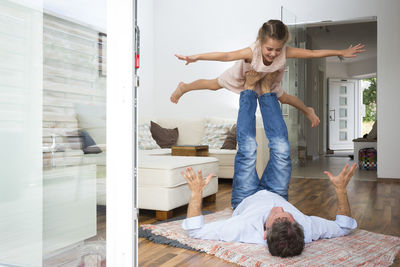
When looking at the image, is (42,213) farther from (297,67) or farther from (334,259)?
(297,67)

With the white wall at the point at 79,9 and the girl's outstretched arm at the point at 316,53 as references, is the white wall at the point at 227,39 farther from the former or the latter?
the white wall at the point at 79,9

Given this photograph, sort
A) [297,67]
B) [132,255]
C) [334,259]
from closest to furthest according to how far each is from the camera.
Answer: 1. [132,255]
2. [334,259]
3. [297,67]

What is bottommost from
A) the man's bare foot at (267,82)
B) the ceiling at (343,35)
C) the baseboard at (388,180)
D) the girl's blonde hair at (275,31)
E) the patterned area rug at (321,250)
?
the baseboard at (388,180)

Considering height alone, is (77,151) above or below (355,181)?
above

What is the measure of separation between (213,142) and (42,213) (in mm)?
4494

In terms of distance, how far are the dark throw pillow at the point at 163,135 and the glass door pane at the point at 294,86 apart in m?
1.70

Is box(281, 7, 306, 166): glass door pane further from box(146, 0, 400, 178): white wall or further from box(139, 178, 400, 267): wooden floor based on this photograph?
box(139, 178, 400, 267): wooden floor

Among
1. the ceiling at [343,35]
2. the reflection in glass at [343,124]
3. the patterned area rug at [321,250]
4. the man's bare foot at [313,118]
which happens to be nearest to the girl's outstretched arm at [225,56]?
the man's bare foot at [313,118]

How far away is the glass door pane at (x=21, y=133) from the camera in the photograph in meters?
1.36

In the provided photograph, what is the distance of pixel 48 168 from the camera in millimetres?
1351

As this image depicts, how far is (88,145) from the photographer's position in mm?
1364

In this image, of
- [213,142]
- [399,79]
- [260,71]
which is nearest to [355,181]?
[399,79]

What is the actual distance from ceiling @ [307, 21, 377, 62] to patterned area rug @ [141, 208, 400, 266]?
611cm

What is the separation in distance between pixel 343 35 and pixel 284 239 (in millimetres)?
7896
